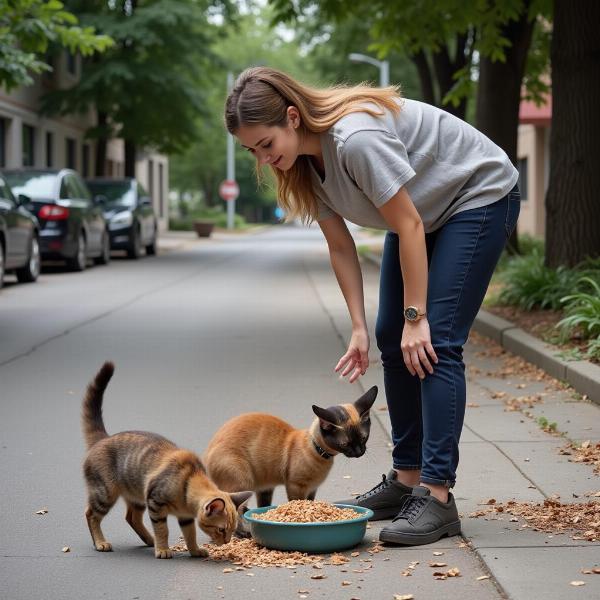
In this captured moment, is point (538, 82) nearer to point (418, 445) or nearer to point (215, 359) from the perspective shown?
point (215, 359)

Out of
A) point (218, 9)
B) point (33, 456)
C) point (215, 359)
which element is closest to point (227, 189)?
point (218, 9)

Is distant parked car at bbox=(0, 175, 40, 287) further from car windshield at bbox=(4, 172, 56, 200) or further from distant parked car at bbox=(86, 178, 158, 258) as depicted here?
distant parked car at bbox=(86, 178, 158, 258)

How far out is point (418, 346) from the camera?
190 inches

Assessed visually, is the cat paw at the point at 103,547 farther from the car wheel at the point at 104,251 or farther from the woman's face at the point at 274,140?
the car wheel at the point at 104,251

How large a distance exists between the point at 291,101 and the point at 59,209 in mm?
18153

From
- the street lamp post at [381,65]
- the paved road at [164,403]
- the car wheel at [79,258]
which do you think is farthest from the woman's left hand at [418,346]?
the street lamp post at [381,65]

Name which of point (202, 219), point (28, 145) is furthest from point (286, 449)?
point (202, 219)

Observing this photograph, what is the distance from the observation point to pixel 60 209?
2227 centimetres

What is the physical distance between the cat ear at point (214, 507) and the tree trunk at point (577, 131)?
9417 millimetres

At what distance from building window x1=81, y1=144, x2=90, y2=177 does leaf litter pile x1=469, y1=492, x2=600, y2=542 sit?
41866 mm

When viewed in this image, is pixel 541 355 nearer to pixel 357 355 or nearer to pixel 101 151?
pixel 357 355

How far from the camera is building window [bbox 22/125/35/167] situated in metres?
38.0

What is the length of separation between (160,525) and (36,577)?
1.63ft

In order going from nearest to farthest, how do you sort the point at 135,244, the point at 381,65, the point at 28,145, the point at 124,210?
the point at 124,210
the point at 135,244
the point at 28,145
the point at 381,65
